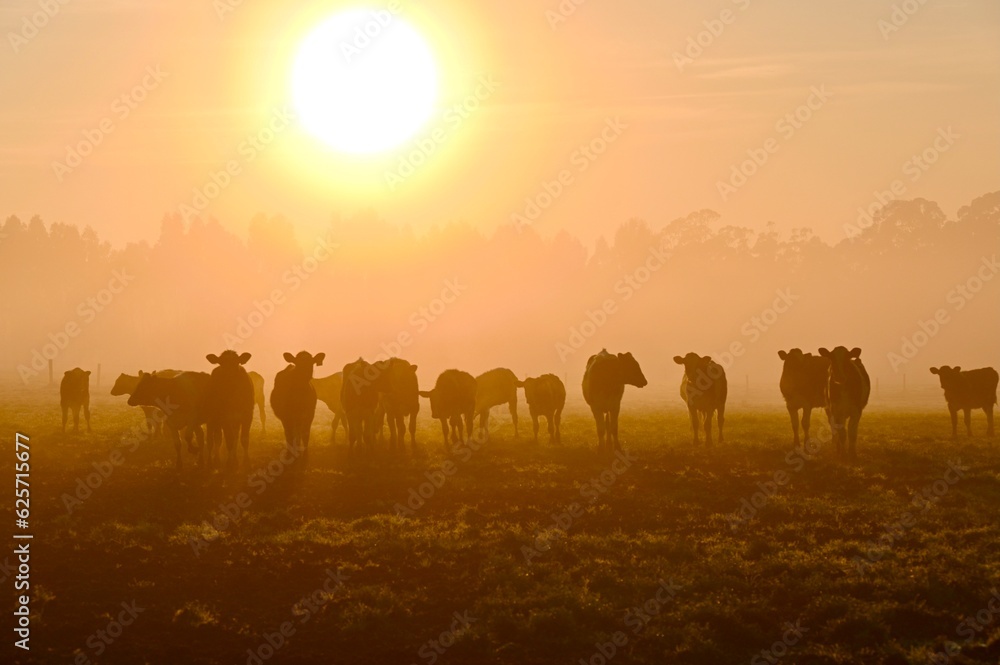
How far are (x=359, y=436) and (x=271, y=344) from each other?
97723 mm

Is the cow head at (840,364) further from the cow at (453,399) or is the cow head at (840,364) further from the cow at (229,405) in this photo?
the cow at (229,405)

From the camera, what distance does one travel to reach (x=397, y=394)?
26.7 metres

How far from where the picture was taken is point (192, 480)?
21.0 meters

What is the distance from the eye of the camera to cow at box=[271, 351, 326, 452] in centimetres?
2373

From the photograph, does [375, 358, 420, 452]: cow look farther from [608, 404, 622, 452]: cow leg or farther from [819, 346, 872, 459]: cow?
[819, 346, 872, 459]: cow

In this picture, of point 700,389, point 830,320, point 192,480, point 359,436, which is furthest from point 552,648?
point 830,320

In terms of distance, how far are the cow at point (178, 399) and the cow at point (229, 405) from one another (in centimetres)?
30

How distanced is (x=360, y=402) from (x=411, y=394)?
2.08 m

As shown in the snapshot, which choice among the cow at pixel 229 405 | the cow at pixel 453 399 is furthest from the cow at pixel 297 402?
the cow at pixel 453 399

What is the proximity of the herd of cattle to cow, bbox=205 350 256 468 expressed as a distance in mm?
23

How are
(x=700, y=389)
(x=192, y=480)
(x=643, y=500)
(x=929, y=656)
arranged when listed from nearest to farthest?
(x=929, y=656) < (x=643, y=500) < (x=192, y=480) < (x=700, y=389)

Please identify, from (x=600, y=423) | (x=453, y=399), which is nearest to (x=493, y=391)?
(x=453, y=399)

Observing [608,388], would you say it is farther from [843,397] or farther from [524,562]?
[524,562]

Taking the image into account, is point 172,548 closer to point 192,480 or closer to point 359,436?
point 192,480
